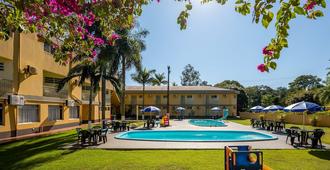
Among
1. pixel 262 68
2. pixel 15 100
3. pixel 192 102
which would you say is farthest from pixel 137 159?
pixel 192 102

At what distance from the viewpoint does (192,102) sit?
56125mm

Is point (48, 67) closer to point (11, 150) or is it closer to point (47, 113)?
point (47, 113)

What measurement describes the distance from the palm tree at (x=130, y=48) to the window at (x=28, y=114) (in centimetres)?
717

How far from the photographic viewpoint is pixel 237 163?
26.9ft

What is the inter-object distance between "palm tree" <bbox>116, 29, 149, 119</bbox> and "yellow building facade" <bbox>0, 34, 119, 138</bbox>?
5.71m

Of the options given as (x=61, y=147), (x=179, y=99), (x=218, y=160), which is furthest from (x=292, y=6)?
(x=179, y=99)

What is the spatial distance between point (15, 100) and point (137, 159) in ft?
38.1

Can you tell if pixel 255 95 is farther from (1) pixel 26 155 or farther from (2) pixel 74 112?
(1) pixel 26 155

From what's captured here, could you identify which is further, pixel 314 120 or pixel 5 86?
pixel 314 120

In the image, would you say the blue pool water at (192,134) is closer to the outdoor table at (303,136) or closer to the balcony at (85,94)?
the outdoor table at (303,136)

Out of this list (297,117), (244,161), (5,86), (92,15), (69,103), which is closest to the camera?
(92,15)

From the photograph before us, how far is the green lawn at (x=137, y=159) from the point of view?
10695 mm

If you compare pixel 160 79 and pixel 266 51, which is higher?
pixel 160 79

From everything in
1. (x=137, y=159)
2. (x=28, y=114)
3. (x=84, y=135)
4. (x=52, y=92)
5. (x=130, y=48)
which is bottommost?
(x=137, y=159)
